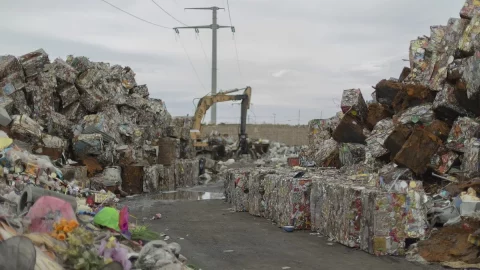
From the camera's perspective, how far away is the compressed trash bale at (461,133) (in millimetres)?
7484

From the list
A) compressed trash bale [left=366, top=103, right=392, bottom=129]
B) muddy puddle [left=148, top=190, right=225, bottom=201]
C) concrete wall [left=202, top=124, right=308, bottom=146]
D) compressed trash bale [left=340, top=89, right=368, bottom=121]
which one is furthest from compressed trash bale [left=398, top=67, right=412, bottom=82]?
concrete wall [left=202, top=124, right=308, bottom=146]

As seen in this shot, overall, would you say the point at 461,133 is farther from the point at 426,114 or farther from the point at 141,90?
the point at 141,90

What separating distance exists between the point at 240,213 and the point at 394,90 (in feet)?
12.3

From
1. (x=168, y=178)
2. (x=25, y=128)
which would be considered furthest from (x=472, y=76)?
(x=168, y=178)

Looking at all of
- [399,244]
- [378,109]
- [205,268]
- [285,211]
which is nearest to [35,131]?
[285,211]

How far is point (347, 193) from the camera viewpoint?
673cm

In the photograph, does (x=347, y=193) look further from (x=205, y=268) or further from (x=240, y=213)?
(x=240, y=213)

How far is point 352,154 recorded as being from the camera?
977 centimetres

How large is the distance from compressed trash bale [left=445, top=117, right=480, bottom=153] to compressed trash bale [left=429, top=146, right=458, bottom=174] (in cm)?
8

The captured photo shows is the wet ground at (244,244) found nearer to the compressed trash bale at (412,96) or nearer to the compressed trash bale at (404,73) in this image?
the compressed trash bale at (412,96)

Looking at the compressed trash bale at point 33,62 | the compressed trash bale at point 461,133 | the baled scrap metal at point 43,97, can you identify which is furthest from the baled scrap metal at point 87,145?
the compressed trash bale at point 461,133

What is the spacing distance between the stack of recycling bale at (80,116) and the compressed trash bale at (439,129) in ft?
23.7

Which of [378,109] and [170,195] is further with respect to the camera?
[170,195]

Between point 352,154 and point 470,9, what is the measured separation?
3.21 meters
